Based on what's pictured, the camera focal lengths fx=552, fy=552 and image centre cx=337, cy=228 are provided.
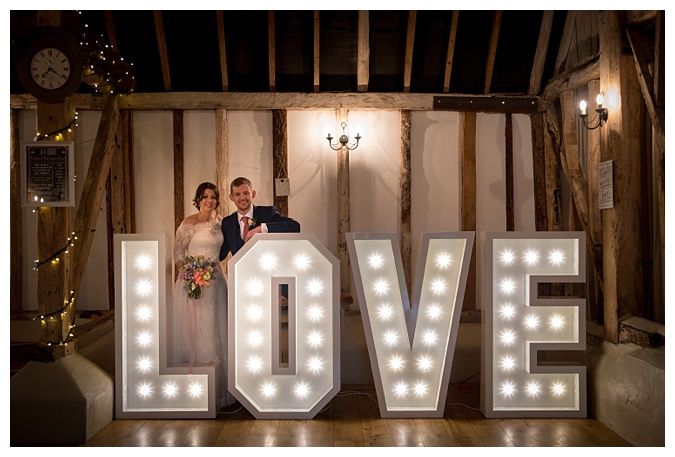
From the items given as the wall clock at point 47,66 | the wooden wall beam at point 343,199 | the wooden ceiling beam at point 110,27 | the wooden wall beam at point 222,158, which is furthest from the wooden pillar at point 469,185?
the wall clock at point 47,66

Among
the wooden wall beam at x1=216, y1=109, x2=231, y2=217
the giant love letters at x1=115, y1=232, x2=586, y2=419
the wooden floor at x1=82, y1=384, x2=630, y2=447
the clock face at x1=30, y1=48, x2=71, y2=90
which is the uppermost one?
the clock face at x1=30, y1=48, x2=71, y2=90

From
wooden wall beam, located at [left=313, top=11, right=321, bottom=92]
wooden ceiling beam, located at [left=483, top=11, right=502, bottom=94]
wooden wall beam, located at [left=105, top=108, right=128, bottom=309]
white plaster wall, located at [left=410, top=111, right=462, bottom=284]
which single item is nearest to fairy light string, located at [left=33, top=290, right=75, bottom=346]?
wooden wall beam, located at [left=105, top=108, right=128, bottom=309]

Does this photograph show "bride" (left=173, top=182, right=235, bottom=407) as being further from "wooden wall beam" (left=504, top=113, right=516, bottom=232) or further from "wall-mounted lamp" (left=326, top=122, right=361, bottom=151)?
"wooden wall beam" (left=504, top=113, right=516, bottom=232)

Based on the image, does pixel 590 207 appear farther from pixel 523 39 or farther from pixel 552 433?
pixel 552 433

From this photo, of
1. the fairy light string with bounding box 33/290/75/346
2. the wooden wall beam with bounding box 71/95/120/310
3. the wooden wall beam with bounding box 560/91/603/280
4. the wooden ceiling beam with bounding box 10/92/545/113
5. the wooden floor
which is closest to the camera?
the wooden floor

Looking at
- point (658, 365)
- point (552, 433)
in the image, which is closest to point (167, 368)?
point (552, 433)

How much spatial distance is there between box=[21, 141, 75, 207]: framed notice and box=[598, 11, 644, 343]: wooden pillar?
13.0 ft

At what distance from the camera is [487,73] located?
19.2 ft

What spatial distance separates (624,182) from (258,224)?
10.4 ft

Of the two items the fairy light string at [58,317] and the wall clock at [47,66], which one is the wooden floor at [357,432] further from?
the wall clock at [47,66]

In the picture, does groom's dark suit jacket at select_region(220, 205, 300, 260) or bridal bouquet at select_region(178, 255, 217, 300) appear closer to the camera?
bridal bouquet at select_region(178, 255, 217, 300)

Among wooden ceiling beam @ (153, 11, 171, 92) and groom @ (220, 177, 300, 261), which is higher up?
wooden ceiling beam @ (153, 11, 171, 92)

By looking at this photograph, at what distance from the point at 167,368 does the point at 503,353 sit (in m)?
2.50

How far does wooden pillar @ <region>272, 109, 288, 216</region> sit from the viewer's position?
5.89 metres
